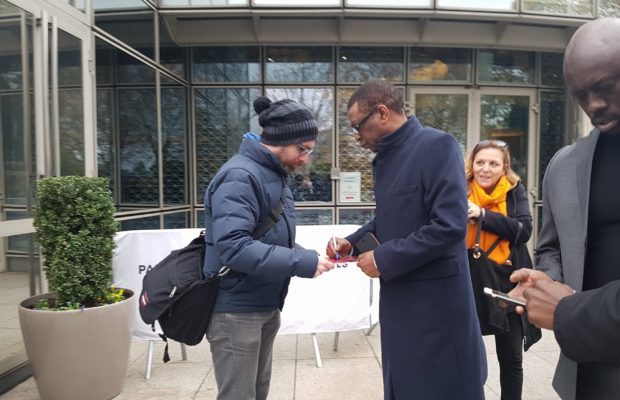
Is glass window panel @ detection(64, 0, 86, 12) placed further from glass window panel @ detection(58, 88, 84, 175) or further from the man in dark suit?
the man in dark suit

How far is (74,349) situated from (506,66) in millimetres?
7749

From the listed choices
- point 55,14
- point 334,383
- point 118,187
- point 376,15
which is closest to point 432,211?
point 334,383

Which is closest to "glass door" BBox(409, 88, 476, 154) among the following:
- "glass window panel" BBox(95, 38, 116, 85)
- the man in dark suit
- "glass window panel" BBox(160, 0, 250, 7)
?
"glass window panel" BBox(160, 0, 250, 7)

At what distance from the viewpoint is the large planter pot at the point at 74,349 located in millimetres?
3094

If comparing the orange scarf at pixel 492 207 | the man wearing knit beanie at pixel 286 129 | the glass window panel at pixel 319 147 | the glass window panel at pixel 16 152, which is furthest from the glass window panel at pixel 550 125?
the glass window panel at pixel 16 152

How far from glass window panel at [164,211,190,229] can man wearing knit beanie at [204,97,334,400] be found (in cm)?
513

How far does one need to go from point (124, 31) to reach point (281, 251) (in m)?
4.99

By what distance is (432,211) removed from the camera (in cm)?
189

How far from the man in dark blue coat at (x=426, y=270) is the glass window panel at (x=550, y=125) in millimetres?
6917

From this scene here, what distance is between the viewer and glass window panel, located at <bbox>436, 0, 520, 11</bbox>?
6402 mm

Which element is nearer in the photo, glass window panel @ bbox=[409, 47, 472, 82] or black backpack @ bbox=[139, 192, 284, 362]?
black backpack @ bbox=[139, 192, 284, 362]

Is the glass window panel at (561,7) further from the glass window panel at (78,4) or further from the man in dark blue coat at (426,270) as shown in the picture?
the glass window panel at (78,4)

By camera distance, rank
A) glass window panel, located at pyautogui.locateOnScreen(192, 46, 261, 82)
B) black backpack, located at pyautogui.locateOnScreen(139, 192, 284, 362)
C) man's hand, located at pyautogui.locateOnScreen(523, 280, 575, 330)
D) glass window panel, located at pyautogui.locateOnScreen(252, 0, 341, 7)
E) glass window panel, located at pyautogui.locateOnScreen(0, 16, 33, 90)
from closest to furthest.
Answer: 1. man's hand, located at pyautogui.locateOnScreen(523, 280, 575, 330)
2. black backpack, located at pyautogui.locateOnScreen(139, 192, 284, 362)
3. glass window panel, located at pyautogui.locateOnScreen(0, 16, 33, 90)
4. glass window panel, located at pyautogui.locateOnScreen(252, 0, 341, 7)
5. glass window panel, located at pyautogui.locateOnScreen(192, 46, 261, 82)

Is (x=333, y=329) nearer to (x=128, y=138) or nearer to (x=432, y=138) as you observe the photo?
(x=432, y=138)
